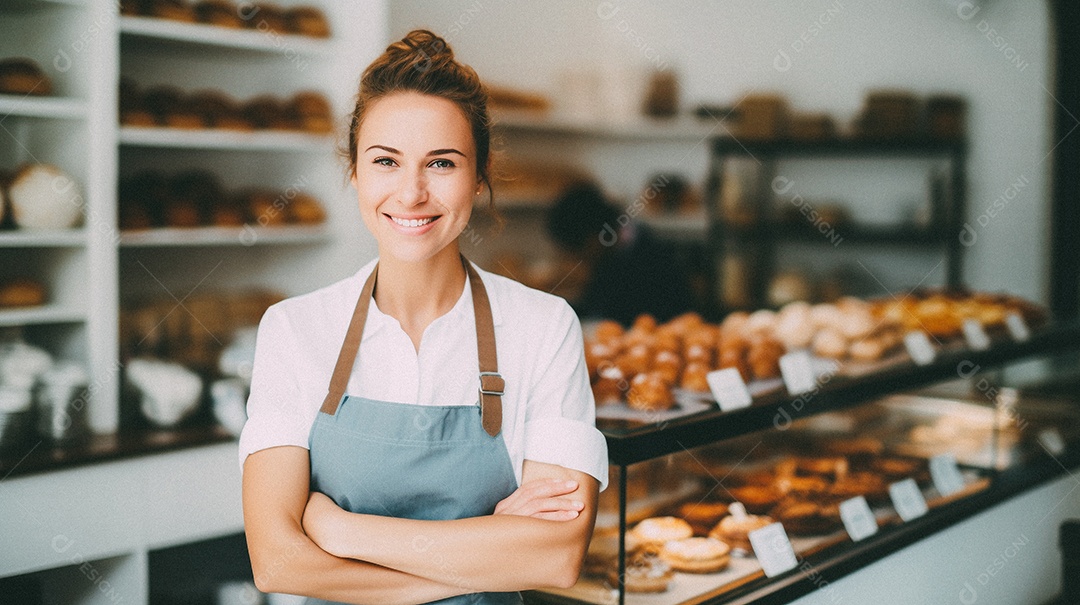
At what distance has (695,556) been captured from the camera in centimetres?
188

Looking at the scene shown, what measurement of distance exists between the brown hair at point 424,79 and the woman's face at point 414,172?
0.01 m

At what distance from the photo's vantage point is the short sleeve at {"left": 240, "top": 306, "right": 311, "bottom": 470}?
128 centimetres

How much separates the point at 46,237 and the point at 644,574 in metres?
1.85

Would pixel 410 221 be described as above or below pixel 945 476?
above

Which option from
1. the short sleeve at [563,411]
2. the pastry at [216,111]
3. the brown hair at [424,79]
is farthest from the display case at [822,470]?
the pastry at [216,111]

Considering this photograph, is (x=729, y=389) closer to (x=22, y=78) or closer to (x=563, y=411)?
(x=563, y=411)

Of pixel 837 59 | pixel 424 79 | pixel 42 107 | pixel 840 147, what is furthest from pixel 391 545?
pixel 837 59

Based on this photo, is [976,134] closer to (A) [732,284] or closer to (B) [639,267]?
(A) [732,284]

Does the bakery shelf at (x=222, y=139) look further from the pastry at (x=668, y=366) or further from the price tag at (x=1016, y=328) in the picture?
the price tag at (x=1016, y=328)

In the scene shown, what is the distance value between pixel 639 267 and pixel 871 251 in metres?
2.04

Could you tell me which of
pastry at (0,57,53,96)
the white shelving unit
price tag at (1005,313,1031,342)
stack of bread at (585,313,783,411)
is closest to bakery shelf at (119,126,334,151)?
the white shelving unit

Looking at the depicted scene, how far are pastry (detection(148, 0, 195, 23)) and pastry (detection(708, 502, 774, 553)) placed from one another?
85.9 inches

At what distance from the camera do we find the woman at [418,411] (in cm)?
124

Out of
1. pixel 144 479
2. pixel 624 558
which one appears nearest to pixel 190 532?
pixel 144 479
